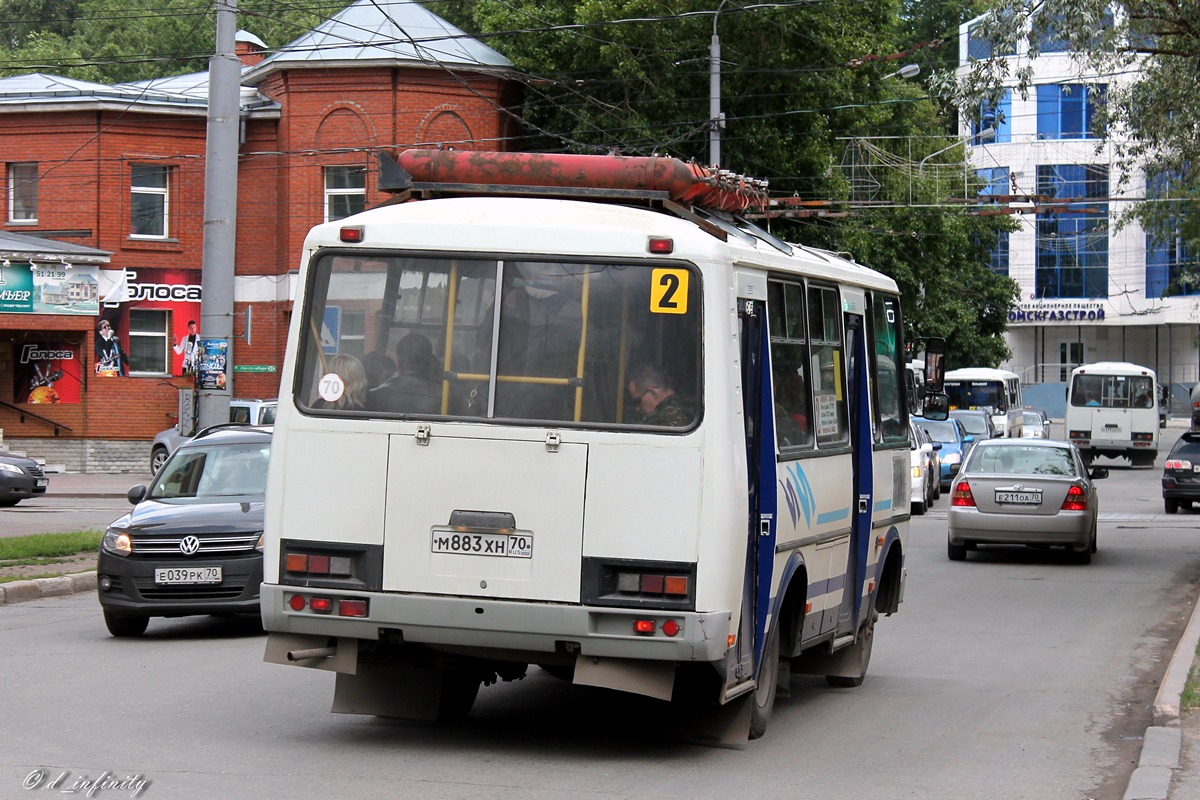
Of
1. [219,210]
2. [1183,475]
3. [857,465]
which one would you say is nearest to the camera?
[857,465]

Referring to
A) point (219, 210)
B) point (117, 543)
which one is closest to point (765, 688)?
point (117, 543)

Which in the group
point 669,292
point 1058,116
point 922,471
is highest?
point 1058,116

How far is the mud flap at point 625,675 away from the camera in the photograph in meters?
7.79

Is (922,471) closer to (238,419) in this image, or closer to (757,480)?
(238,419)

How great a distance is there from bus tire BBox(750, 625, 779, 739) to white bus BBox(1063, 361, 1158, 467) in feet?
150

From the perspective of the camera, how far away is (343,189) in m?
40.4

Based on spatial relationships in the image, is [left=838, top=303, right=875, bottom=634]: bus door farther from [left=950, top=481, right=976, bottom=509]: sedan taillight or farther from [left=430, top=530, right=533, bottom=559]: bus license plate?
[left=950, top=481, right=976, bottom=509]: sedan taillight

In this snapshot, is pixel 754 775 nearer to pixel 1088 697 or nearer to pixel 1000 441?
pixel 1088 697

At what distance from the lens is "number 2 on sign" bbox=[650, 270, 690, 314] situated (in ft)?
25.8

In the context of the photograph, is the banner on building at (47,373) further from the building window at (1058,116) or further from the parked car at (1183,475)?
the building window at (1058,116)

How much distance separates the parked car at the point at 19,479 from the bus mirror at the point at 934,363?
21.7m

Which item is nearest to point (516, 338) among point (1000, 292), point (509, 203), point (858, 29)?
point (509, 203)

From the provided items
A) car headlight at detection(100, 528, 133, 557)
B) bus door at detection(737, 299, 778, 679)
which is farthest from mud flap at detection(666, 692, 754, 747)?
car headlight at detection(100, 528, 133, 557)

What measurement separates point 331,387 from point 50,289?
33.7 meters
